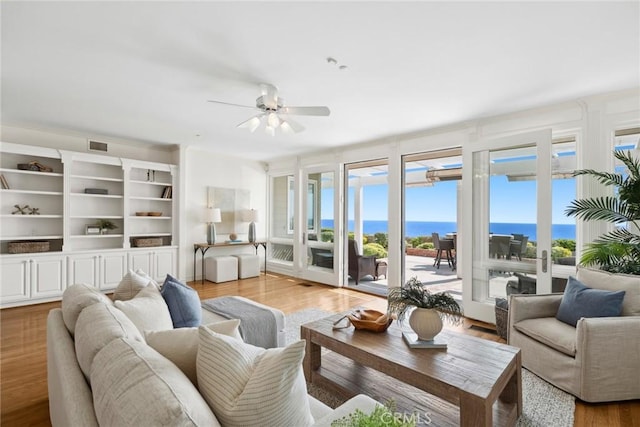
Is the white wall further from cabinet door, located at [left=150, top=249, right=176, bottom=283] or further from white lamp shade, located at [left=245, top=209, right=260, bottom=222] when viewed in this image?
white lamp shade, located at [left=245, top=209, right=260, bottom=222]

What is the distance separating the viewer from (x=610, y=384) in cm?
218

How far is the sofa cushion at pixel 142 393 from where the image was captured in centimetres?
74

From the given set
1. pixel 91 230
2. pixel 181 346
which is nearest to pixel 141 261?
pixel 91 230

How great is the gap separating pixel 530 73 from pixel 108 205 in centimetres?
622

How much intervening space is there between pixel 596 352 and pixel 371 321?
157cm

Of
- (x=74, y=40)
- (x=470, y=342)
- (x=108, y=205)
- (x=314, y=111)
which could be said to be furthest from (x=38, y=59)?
(x=470, y=342)

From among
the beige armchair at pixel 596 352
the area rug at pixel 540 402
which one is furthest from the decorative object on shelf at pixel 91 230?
the beige armchair at pixel 596 352

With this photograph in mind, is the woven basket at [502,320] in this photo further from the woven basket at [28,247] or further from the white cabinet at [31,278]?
the woven basket at [28,247]

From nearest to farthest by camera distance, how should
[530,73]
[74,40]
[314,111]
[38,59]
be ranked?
1. [74,40]
2. [38,59]
3. [530,73]
4. [314,111]

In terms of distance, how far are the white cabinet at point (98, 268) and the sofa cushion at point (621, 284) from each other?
6077 mm

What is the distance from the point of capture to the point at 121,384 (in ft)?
2.85

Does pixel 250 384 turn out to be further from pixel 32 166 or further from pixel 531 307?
pixel 32 166

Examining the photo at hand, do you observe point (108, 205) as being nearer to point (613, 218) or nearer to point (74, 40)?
point (74, 40)

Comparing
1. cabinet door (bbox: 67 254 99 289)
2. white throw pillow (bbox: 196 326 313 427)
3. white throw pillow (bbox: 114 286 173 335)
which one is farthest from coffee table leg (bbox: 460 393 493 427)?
cabinet door (bbox: 67 254 99 289)
